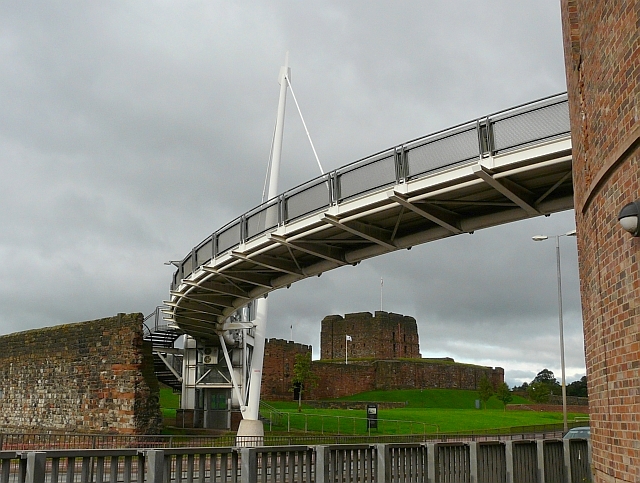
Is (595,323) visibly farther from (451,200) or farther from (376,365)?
(376,365)

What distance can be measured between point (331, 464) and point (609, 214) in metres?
6.03

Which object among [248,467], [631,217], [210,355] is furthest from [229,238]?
[631,217]

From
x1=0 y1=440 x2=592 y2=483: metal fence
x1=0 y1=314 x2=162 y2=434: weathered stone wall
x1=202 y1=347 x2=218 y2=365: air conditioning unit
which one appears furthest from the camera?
x1=202 y1=347 x2=218 y2=365: air conditioning unit

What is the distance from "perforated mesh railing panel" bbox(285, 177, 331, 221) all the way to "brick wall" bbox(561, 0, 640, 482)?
10418 millimetres

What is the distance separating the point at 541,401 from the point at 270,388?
25322 millimetres

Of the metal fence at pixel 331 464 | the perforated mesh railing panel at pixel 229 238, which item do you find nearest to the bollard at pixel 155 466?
the metal fence at pixel 331 464

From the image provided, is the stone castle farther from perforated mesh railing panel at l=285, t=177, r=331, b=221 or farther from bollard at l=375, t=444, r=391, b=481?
bollard at l=375, t=444, r=391, b=481

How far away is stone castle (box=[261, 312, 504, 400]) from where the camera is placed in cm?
6550

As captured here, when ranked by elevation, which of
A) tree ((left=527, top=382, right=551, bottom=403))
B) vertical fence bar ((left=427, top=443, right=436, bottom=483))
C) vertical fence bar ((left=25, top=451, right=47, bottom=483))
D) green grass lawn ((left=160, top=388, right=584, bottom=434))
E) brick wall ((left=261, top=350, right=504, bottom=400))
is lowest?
green grass lawn ((left=160, top=388, right=584, bottom=434))

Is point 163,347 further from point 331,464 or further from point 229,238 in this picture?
point 331,464

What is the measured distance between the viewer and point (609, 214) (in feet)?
24.9

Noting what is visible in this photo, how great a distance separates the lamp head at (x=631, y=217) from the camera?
6.30 meters

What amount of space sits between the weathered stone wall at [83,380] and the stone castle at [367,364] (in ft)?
80.7

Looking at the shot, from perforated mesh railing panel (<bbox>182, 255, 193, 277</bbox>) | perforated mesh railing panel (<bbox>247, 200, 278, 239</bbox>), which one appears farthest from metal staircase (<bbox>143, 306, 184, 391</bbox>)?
perforated mesh railing panel (<bbox>247, 200, 278, 239</bbox>)
